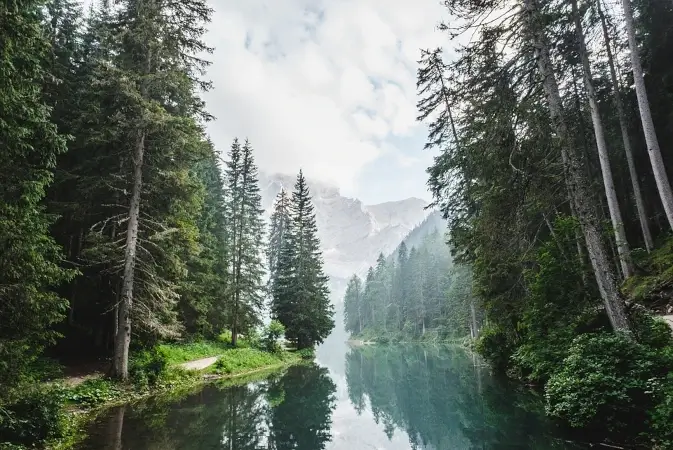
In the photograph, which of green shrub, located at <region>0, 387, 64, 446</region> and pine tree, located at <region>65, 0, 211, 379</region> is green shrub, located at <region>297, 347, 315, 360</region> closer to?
pine tree, located at <region>65, 0, 211, 379</region>

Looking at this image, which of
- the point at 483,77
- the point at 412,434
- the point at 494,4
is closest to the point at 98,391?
the point at 412,434

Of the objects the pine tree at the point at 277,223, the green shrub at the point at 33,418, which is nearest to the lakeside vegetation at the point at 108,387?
the green shrub at the point at 33,418

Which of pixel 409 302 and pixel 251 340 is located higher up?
pixel 409 302

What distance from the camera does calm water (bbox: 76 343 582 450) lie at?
28.7ft

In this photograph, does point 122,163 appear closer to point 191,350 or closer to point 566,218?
point 191,350

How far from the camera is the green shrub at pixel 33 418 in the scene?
7223mm

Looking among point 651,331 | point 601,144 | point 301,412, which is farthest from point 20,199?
point 601,144

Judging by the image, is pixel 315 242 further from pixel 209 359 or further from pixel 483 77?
pixel 483 77

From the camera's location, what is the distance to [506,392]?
14.4 metres

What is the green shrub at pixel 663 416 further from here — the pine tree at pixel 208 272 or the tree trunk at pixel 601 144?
the pine tree at pixel 208 272

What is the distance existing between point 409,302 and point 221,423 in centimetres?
7212

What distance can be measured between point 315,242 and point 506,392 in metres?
26.9

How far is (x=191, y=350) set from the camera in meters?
23.8

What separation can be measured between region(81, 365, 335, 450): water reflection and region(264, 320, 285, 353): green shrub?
14006 mm
